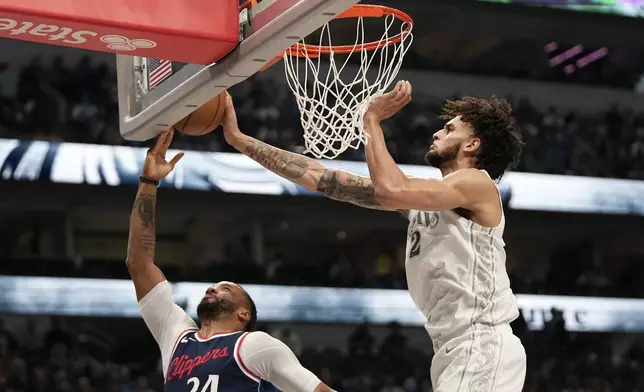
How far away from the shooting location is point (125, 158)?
10.4m

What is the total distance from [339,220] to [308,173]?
8766 mm

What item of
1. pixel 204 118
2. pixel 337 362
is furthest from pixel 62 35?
pixel 337 362

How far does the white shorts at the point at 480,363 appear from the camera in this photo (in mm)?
3301

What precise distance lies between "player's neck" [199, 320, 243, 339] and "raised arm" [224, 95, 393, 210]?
2.37 feet

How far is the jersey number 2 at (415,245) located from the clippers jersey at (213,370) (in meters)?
0.98

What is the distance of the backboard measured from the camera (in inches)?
121

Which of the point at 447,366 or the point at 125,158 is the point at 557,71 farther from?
the point at 447,366

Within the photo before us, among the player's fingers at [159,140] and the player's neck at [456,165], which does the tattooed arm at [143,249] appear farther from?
the player's neck at [456,165]

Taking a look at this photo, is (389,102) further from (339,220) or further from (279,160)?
(339,220)

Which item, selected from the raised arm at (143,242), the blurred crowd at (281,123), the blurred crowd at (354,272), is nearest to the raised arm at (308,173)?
the raised arm at (143,242)

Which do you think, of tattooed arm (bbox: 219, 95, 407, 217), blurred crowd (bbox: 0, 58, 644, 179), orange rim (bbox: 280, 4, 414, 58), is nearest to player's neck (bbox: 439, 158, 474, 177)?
tattooed arm (bbox: 219, 95, 407, 217)

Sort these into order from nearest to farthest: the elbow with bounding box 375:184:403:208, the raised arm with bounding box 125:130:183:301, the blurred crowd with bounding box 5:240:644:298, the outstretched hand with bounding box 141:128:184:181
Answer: the elbow with bounding box 375:184:403:208
the outstretched hand with bounding box 141:128:184:181
the raised arm with bounding box 125:130:183:301
the blurred crowd with bounding box 5:240:644:298

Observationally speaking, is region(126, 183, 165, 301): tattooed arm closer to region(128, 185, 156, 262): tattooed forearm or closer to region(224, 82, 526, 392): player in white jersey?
region(128, 185, 156, 262): tattooed forearm

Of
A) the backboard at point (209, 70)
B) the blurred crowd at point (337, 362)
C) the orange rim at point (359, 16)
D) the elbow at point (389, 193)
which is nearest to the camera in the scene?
the backboard at point (209, 70)
